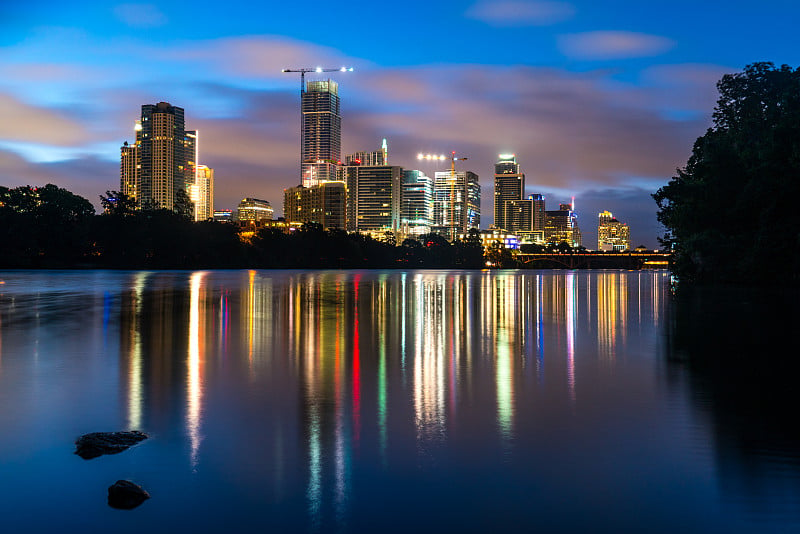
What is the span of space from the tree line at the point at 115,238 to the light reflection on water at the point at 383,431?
124m

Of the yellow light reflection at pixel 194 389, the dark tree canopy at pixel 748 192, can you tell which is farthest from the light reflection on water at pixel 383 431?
the dark tree canopy at pixel 748 192

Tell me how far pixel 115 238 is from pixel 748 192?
5237 inches

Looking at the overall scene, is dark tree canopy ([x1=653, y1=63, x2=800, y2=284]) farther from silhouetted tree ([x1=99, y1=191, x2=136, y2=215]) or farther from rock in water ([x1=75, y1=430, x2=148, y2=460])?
silhouetted tree ([x1=99, y1=191, x2=136, y2=215])

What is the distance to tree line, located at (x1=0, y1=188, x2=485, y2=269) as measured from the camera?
420 ft

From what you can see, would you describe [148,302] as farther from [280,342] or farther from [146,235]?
[146,235]

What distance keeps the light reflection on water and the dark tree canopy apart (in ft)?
139

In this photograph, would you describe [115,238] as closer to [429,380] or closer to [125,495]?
[429,380]

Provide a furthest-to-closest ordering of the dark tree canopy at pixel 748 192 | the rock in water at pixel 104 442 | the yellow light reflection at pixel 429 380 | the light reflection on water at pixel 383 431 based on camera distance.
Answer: the dark tree canopy at pixel 748 192 < the yellow light reflection at pixel 429 380 < the rock in water at pixel 104 442 < the light reflection on water at pixel 383 431

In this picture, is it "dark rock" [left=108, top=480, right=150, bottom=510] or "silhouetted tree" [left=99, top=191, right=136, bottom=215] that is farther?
"silhouetted tree" [left=99, top=191, right=136, bottom=215]

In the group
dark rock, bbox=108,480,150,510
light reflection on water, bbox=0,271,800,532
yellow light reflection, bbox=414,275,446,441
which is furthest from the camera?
yellow light reflection, bbox=414,275,446,441

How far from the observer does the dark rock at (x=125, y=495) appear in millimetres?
6691

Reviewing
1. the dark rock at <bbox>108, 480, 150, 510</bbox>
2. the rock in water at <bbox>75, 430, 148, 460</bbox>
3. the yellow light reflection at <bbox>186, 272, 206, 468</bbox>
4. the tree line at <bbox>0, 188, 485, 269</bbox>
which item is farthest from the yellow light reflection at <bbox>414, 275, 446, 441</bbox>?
the tree line at <bbox>0, 188, 485, 269</bbox>

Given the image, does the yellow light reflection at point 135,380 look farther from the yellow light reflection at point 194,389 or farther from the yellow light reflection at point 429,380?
the yellow light reflection at point 429,380

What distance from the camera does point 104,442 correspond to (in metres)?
8.59
